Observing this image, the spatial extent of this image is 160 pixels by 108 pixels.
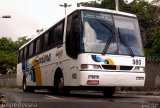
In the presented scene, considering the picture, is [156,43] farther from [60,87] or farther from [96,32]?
[96,32]

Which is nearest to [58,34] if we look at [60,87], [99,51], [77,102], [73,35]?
[60,87]

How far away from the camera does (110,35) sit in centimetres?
1445

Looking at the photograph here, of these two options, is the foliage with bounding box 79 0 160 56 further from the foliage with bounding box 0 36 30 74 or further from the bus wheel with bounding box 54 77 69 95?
the foliage with bounding box 0 36 30 74

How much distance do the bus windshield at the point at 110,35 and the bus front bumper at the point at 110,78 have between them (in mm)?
730

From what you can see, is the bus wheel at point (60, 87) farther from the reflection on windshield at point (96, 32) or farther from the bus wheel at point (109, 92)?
the reflection on windshield at point (96, 32)

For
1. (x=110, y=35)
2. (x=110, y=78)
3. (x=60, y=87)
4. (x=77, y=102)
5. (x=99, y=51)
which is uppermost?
(x=110, y=35)

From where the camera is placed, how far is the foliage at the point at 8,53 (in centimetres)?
8144

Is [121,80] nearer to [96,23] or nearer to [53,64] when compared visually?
[96,23]

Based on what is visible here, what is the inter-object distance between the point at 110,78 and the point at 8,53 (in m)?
75.4

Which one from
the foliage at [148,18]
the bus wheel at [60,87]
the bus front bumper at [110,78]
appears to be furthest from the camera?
the foliage at [148,18]

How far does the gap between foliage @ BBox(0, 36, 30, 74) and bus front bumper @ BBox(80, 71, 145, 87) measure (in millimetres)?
67940

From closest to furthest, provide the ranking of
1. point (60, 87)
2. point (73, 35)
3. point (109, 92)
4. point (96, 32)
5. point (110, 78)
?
1. point (110, 78)
2. point (96, 32)
3. point (73, 35)
4. point (60, 87)
5. point (109, 92)

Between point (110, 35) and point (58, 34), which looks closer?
point (110, 35)

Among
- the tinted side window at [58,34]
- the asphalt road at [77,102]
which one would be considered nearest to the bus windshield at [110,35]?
the asphalt road at [77,102]
